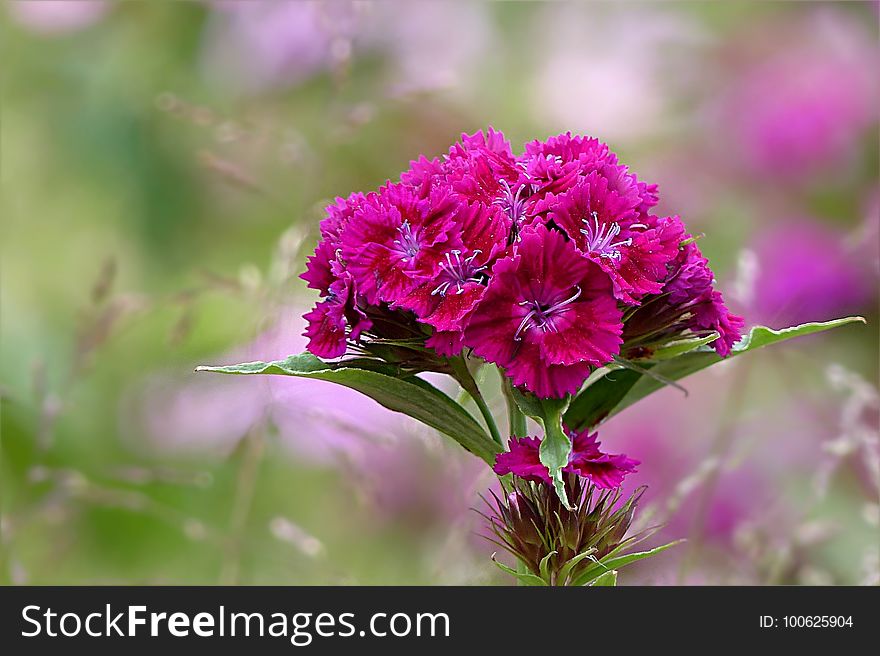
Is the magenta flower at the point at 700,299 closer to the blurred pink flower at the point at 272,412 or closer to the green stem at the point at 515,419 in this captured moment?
the green stem at the point at 515,419

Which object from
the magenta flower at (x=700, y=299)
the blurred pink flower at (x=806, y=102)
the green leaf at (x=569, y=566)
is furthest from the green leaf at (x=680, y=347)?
the blurred pink flower at (x=806, y=102)

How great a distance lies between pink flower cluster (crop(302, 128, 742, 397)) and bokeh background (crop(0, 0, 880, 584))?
1.47 ft

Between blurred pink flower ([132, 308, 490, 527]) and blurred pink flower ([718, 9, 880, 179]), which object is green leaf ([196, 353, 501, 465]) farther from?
blurred pink flower ([718, 9, 880, 179])

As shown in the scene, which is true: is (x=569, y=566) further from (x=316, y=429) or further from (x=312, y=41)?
(x=312, y=41)

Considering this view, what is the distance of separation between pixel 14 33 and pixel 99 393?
67 cm

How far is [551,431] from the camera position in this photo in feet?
1.74

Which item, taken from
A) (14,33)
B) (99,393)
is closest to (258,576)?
(99,393)

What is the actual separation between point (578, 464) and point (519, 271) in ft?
0.35

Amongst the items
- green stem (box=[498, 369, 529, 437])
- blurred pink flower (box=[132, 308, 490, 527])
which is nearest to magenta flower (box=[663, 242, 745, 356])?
green stem (box=[498, 369, 529, 437])

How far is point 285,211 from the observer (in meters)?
1.87

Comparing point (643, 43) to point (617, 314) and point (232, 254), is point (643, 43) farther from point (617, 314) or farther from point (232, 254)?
point (617, 314)

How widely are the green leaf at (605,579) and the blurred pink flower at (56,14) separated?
4.96ft

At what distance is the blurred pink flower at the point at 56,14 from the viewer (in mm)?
1738

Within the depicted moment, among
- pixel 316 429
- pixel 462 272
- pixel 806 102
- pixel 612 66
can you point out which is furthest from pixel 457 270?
pixel 612 66
